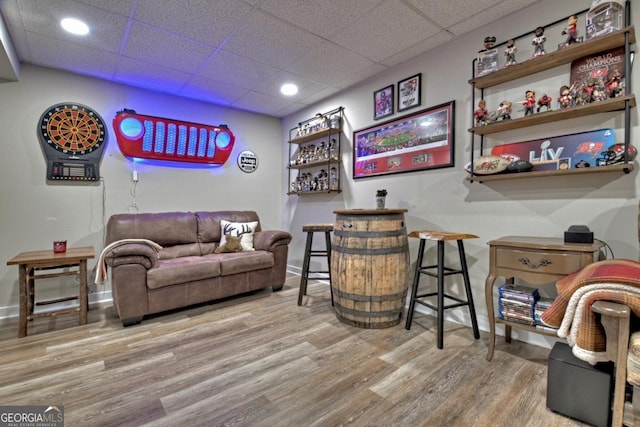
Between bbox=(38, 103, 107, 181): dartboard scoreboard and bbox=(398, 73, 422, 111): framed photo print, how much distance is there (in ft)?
10.0

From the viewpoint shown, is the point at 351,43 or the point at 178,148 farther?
the point at 178,148

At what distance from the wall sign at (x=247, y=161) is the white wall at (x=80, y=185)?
0.07 m

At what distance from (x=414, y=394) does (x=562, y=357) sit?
706 mm

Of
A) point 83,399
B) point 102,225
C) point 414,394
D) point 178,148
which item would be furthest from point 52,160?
point 414,394

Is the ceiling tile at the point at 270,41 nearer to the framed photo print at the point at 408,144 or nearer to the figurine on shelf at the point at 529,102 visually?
the framed photo print at the point at 408,144

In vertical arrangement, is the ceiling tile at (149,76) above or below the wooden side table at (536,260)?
above

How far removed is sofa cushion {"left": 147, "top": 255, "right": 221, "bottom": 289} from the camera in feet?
7.86

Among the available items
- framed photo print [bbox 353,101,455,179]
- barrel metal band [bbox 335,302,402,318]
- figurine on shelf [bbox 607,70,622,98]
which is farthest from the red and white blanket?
framed photo print [bbox 353,101,455,179]

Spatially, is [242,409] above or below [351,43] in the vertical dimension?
below

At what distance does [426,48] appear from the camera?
7.98 feet

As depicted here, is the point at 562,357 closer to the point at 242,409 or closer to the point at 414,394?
the point at 414,394

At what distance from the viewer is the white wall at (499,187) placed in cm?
165

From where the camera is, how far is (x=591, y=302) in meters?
1.09

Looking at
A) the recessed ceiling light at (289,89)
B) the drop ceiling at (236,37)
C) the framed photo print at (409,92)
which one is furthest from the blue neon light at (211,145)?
the framed photo print at (409,92)
